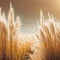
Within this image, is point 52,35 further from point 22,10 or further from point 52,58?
point 22,10

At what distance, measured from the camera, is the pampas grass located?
1399mm

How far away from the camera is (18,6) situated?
124 inches

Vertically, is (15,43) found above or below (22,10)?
below

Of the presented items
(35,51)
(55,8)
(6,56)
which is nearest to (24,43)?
(35,51)

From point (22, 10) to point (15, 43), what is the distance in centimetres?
167

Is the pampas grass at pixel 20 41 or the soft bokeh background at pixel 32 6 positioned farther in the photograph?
the soft bokeh background at pixel 32 6

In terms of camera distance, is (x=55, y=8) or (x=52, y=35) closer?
(x=52, y=35)

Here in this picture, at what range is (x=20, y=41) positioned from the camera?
Answer: 1.49m

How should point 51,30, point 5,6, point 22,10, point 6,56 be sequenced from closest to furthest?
point 6,56 < point 51,30 < point 5,6 < point 22,10

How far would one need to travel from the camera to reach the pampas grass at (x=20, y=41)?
4.59ft

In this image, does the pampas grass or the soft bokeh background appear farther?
the soft bokeh background

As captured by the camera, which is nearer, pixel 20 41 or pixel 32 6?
pixel 20 41

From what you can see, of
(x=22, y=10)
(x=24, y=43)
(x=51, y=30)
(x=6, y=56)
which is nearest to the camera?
(x=6, y=56)

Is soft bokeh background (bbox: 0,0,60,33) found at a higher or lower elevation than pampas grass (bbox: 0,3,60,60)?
higher
